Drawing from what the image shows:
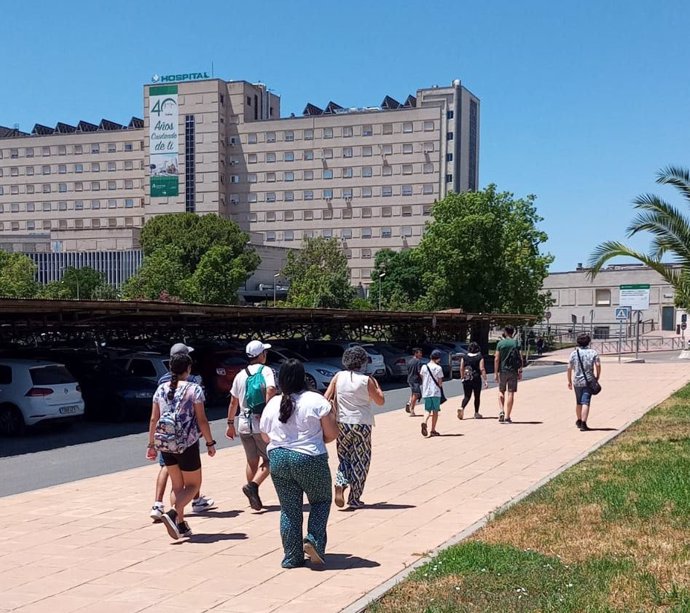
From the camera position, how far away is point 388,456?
46.7ft

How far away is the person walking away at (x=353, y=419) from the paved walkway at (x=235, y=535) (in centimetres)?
38

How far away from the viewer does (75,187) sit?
125188 millimetres

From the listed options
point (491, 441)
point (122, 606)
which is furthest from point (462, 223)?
point (122, 606)

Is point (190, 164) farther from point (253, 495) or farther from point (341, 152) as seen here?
point (253, 495)

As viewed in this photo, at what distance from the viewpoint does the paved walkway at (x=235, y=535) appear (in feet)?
21.7

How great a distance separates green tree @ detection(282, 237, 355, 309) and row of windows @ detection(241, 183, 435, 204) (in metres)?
29.9

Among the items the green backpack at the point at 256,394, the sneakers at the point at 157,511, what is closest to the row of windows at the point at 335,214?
the green backpack at the point at 256,394

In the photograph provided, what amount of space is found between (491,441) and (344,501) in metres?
6.50

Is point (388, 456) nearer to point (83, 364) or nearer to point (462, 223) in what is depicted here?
point (83, 364)

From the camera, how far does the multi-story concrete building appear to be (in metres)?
115

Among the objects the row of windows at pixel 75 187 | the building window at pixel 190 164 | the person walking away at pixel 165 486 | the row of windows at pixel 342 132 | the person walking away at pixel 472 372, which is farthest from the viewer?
the row of windows at pixel 75 187

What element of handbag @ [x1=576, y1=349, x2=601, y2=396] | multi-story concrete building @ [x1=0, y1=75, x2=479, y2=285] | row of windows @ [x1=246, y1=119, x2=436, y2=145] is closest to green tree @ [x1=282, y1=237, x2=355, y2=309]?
multi-story concrete building @ [x1=0, y1=75, x2=479, y2=285]

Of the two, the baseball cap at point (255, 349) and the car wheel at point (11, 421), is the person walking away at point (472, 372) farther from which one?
the baseball cap at point (255, 349)

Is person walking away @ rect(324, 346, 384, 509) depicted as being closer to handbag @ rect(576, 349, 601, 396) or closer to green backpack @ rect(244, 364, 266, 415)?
green backpack @ rect(244, 364, 266, 415)
